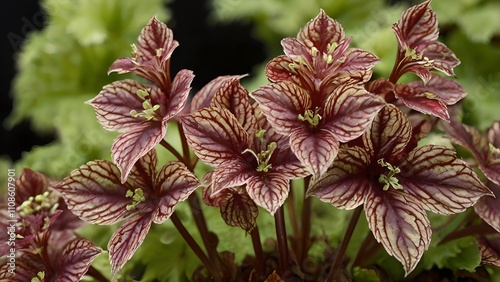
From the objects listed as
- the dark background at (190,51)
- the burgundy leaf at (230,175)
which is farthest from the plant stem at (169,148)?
the dark background at (190,51)

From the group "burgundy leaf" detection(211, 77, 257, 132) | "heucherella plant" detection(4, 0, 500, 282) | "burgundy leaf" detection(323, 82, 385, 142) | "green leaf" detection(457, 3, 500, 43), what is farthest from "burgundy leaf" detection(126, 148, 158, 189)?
"green leaf" detection(457, 3, 500, 43)

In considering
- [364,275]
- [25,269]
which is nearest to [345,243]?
[364,275]

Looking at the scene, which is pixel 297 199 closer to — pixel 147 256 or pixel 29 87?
pixel 147 256

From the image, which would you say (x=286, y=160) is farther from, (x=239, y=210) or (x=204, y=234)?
(x=204, y=234)

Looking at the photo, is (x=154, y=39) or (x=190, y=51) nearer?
(x=154, y=39)

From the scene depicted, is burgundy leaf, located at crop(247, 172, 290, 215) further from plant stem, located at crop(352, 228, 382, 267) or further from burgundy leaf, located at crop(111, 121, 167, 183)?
plant stem, located at crop(352, 228, 382, 267)

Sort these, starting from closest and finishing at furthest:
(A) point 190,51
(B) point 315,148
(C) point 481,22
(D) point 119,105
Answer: (B) point 315,148
(D) point 119,105
(C) point 481,22
(A) point 190,51
